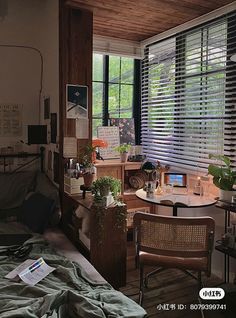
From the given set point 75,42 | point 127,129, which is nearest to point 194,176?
point 127,129

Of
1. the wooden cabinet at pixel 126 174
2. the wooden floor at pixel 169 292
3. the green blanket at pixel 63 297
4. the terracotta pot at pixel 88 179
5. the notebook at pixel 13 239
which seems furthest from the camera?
the wooden cabinet at pixel 126 174

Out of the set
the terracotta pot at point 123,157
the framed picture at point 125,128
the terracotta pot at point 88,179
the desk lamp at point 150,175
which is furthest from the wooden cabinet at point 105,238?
the framed picture at point 125,128

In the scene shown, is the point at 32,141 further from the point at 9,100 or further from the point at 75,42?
the point at 75,42

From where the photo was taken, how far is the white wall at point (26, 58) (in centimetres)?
340

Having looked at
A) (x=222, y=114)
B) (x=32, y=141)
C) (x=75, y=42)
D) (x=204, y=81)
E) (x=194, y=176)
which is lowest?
(x=194, y=176)

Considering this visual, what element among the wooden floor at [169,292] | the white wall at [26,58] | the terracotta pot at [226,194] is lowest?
the wooden floor at [169,292]

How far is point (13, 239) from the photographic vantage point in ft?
8.38

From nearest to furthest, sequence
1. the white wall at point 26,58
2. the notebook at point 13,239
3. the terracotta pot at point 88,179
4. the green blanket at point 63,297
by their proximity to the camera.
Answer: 1. the green blanket at point 63,297
2. the notebook at point 13,239
3. the terracotta pot at point 88,179
4. the white wall at point 26,58

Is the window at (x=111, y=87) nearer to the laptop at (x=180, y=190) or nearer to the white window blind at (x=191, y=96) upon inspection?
the white window blind at (x=191, y=96)

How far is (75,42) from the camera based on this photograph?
295 cm

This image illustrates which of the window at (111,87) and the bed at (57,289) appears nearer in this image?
the bed at (57,289)

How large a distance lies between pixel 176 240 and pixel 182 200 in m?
0.64

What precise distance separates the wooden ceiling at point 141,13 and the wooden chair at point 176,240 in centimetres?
194

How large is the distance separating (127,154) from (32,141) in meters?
1.12
